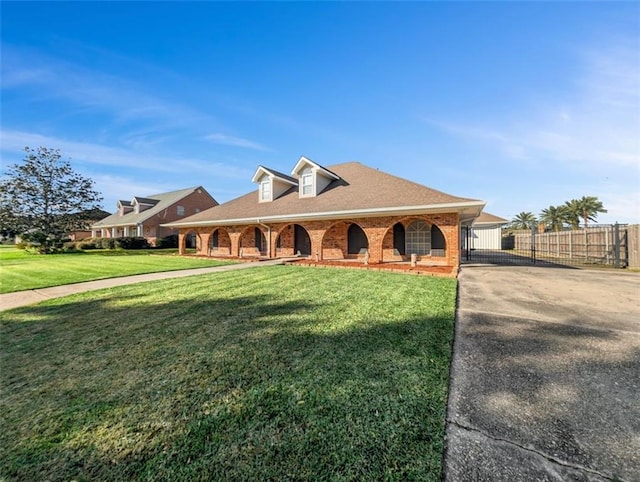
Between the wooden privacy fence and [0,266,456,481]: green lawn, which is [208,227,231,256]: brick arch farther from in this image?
the wooden privacy fence

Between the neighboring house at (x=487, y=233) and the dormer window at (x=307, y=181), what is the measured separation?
20.9 m

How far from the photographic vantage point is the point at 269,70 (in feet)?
39.4

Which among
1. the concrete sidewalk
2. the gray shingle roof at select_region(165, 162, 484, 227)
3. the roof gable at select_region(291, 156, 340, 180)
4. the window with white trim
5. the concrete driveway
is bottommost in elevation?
the concrete driveway

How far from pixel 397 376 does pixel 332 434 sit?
1.10 m

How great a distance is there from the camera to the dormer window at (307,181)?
56.0ft

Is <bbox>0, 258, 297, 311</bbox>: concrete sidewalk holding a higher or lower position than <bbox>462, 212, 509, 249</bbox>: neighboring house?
lower

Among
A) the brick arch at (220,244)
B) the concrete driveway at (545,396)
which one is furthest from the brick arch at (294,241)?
the concrete driveway at (545,396)

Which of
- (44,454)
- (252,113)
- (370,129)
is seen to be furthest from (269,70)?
(44,454)

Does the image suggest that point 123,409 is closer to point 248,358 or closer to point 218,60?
point 248,358

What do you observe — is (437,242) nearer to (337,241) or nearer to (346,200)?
(346,200)

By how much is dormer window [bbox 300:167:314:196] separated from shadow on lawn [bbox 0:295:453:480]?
13.4m

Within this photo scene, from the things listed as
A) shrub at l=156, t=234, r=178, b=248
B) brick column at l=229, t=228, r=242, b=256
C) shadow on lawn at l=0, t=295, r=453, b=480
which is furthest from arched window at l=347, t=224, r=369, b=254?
shrub at l=156, t=234, r=178, b=248

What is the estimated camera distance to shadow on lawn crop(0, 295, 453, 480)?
1.79m

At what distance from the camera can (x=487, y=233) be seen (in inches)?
1185
